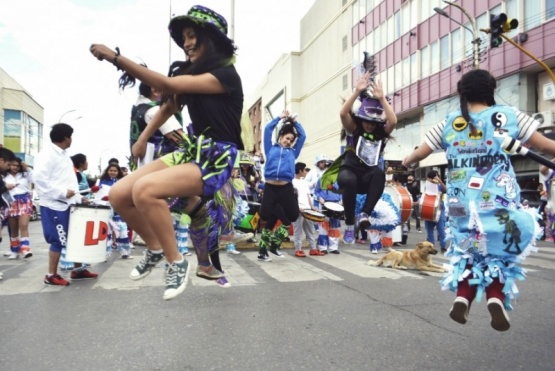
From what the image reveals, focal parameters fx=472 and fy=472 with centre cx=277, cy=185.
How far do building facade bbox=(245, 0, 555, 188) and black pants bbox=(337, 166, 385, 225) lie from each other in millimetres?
1115

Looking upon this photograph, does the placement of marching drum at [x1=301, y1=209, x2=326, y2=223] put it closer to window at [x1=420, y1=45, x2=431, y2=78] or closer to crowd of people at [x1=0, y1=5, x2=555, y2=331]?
crowd of people at [x1=0, y1=5, x2=555, y2=331]

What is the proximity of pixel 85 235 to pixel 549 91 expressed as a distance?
20932mm

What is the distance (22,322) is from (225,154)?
2565 mm

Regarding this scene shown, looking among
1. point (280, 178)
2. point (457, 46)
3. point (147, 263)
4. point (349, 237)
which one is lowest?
point (349, 237)

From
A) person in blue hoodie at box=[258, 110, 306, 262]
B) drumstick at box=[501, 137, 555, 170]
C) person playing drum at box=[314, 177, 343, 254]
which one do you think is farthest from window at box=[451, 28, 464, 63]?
drumstick at box=[501, 137, 555, 170]

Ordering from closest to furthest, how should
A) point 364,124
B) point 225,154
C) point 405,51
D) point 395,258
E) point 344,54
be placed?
point 225,154 → point 364,124 → point 395,258 → point 405,51 → point 344,54

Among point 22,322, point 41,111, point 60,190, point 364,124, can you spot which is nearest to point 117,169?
point 60,190

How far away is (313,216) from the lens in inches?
336

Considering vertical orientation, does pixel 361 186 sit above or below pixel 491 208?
above

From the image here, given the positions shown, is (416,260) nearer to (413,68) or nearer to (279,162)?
(279,162)

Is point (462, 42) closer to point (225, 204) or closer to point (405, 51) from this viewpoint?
point (405, 51)

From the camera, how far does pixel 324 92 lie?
149 feet

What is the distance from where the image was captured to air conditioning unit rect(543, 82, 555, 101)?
20.4 meters

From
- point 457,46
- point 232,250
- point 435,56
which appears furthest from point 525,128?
point 435,56
